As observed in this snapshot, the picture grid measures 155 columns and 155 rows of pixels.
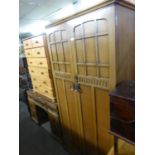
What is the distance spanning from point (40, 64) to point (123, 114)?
178 centimetres

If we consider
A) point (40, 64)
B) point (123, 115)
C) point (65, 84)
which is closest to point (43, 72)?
point (40, 64)

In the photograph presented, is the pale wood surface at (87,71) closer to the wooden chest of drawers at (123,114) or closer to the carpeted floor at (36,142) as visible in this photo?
the wooden chest of drawers at (123,114)

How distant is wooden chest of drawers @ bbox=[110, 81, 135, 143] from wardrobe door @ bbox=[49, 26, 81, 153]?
2.70 feet

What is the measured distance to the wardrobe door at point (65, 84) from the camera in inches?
68.6

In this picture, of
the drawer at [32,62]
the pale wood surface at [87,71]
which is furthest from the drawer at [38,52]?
the pale wood surface at [87,71]

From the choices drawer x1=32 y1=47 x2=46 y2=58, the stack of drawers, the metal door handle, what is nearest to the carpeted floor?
the stack of drawers

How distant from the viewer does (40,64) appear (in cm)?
239

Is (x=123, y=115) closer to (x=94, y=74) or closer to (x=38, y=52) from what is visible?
(x=94, y=74)

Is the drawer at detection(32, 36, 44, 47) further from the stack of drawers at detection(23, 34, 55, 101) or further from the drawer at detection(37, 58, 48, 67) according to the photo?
the drawer at detection(37, 58, 48, 67)

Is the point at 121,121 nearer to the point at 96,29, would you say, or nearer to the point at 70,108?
the point at 96,29

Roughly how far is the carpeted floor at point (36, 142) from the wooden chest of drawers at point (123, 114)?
1613 millimetres
